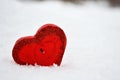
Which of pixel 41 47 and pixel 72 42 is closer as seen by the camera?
pixel 41 47

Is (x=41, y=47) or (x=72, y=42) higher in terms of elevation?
(x=41, y=47)

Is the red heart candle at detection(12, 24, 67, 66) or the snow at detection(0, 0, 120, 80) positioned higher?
the red heart candle at detection(12, 24, 67, 66)

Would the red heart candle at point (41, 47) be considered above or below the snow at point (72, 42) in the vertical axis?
above

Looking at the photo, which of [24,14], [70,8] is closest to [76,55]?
[24,14]

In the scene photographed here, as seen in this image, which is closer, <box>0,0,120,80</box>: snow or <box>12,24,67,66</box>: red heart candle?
<box>0,0,120,80</box>: snow

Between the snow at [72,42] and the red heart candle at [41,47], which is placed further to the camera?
the red heart candle at [41,47]
